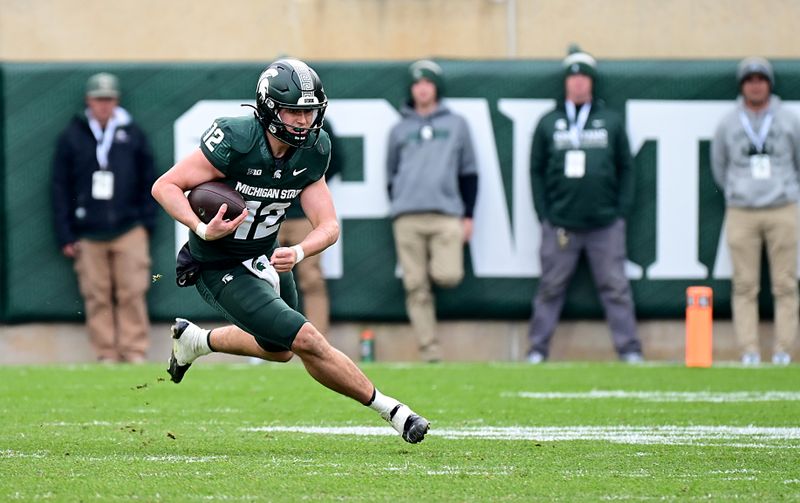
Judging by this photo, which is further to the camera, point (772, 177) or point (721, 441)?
point (772, 177)

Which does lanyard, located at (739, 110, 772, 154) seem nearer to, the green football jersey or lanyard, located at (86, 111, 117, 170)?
lanyard, located at (86, 111, 117, 170)

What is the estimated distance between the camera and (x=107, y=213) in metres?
11.6

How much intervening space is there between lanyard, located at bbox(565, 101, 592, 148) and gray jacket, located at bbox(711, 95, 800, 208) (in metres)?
0.96

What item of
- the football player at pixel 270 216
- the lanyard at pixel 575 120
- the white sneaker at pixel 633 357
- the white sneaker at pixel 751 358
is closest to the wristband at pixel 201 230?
the football player at pixel 270 216

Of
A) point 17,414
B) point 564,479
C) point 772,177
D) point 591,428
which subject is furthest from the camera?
point 772,177

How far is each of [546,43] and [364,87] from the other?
189 cm

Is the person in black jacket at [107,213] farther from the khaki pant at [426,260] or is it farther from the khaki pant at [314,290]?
the khaki pant at [426,260]

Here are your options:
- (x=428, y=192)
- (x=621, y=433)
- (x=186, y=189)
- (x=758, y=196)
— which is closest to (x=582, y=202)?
(x=428, y=192)

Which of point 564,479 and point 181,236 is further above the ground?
point 564,479

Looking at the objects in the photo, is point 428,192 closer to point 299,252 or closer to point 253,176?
point 253,176

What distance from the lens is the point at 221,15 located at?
1317 centimetres

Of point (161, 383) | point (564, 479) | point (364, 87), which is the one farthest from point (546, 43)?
point (564, 479)

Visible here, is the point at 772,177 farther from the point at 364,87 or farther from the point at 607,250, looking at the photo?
the point at 364,87

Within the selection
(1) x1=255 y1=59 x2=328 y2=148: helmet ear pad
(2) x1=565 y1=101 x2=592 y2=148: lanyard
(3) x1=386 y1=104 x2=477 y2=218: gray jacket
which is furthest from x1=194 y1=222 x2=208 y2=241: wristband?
(2) x1=565 y1=101 x2=592 y2=148: lanyard
